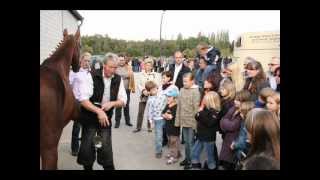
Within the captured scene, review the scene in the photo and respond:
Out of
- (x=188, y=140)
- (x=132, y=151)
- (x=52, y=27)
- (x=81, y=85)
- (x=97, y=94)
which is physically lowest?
(x=132, y=151)

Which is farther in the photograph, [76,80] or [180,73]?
[180,73]

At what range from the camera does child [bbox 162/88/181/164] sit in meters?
6.55

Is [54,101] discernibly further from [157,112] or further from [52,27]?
[157,112]

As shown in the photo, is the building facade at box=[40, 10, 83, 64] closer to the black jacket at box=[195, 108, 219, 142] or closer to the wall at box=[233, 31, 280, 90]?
the black jacket at box=[195, 108, 219, 142]

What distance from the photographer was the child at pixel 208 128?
642 centimetres

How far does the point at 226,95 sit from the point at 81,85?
1.80m

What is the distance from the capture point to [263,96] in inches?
251

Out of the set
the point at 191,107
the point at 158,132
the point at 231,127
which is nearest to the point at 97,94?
the point at 158,132

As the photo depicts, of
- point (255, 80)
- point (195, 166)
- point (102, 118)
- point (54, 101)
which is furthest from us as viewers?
point (195, 166)

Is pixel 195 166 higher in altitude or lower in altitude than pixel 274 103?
lower
